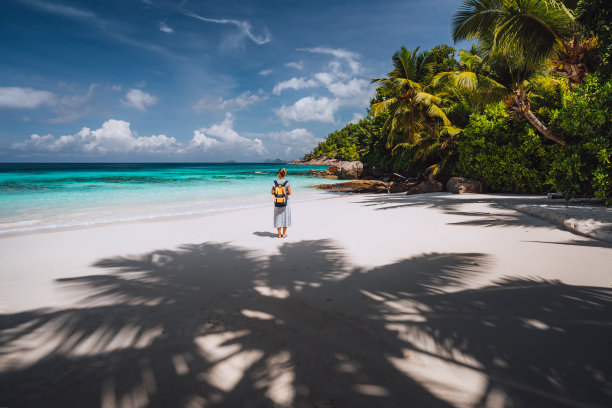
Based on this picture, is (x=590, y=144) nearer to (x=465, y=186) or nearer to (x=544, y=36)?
(x=544, y=36)

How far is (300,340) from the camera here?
2357mm

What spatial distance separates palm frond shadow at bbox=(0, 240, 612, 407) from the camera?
1797mm

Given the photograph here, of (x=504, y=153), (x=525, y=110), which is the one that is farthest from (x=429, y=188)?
(x=525, y=110)

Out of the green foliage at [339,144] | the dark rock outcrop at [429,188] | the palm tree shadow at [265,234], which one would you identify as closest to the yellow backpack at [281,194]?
the palm tree shadow at [265,234]

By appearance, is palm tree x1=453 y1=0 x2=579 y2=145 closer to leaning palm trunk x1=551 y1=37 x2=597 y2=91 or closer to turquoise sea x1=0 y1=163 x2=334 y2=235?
leaning palm trunk x1=551 y1=37 x2=597 y2=91

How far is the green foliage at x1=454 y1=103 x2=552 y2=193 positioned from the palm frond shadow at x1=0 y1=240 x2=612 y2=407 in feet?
42.7

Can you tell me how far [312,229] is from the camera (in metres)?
7.09

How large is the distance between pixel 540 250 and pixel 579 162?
4.68m

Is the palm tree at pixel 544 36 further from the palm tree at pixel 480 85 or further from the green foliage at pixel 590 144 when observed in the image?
the green foliage at pixel 590 144

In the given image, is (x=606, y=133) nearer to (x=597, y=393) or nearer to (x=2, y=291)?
(x=597, y=393)

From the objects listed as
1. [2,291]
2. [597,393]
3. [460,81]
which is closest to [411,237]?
[597,393]

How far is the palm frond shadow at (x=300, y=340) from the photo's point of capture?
5.90 ft

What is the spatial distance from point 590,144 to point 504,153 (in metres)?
7.86

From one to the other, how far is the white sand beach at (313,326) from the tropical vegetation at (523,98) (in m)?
3.79
